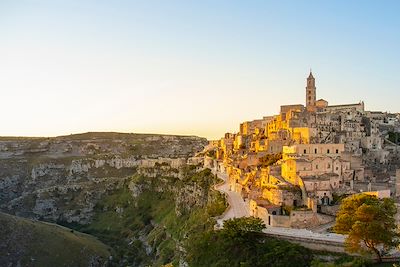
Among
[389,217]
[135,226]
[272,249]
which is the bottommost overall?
[135,226]

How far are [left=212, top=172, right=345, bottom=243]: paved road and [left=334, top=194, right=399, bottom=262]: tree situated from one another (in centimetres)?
335

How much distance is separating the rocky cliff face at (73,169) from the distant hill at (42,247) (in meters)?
28.3

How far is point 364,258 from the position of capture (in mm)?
38031

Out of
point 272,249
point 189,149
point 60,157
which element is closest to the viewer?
point 272,249

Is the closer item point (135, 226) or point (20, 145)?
point (135, 226)

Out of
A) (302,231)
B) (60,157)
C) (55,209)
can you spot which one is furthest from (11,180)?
(302,231)

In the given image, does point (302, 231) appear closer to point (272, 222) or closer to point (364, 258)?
point (272, 222)

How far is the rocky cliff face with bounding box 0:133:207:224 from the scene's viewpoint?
415ft

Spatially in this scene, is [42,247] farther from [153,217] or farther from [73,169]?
[73,169]

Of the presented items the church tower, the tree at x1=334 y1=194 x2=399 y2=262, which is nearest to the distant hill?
the church tower

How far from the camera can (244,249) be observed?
149ft

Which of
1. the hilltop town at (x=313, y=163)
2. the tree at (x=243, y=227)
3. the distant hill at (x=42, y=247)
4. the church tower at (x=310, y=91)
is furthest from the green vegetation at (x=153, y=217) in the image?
the church tower at (x=310, y=91)

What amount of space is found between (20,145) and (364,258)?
16431 cm

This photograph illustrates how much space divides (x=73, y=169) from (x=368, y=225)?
130 meters
